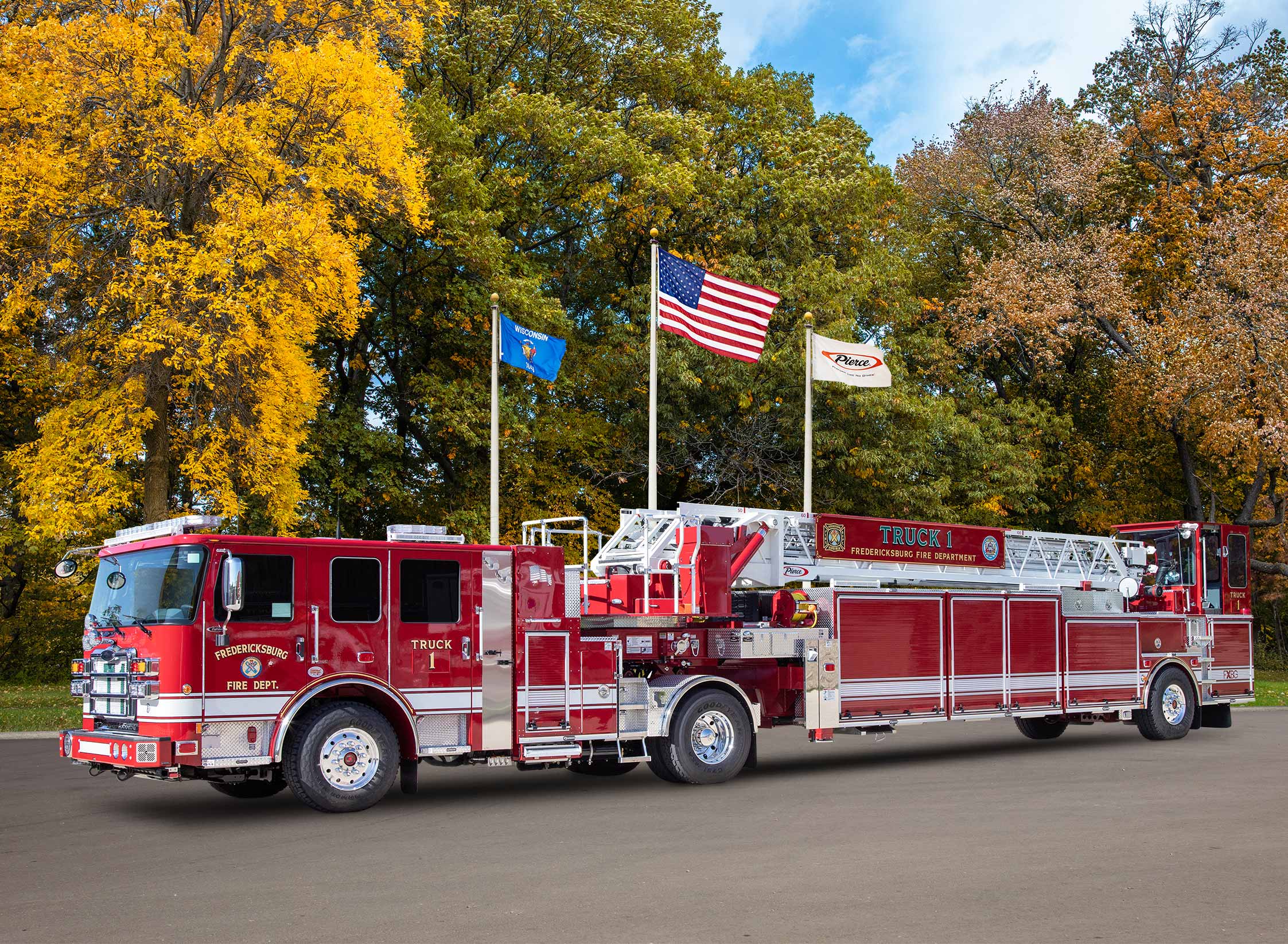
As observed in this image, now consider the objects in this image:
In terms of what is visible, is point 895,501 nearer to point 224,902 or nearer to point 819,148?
point 819,148

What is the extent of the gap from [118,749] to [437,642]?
2973 millimetres

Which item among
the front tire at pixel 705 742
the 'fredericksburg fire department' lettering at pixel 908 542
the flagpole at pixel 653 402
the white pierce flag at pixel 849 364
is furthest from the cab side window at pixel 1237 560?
the front tire at pixel 705 742

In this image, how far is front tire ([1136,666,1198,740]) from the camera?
63.2ft

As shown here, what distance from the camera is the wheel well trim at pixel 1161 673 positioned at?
754 inches

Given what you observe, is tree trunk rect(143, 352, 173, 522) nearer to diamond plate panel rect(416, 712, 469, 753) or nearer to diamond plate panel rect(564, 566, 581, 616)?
diamond plate panel rect(564, 566, 581, 616)

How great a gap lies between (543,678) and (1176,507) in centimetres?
3686

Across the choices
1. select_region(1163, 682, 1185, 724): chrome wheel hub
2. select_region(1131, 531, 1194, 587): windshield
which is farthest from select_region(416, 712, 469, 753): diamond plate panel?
select_region(1131, 531, 1194, 587): windshield

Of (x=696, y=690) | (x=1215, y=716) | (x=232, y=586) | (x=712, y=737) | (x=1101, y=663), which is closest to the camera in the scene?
(x=232, y=586)

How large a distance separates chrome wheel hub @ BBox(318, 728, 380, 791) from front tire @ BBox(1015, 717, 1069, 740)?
11321mm

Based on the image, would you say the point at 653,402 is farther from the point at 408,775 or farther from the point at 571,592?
the point at 408,775

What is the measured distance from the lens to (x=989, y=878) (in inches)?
338

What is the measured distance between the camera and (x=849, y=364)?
848 inches

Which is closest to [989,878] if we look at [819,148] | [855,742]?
[855,742]

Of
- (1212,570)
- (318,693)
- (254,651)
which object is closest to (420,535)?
(318,693)
